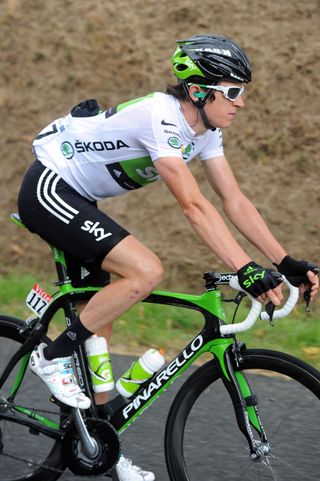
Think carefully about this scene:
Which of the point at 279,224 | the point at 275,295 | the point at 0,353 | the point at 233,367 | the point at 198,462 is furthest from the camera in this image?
the point at 279,224

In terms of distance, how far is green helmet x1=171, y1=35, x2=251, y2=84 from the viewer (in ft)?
12.5

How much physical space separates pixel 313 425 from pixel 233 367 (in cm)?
137

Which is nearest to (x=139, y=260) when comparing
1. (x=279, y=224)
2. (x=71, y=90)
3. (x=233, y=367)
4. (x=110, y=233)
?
(x=110, y=233)

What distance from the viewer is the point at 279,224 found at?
795 cm

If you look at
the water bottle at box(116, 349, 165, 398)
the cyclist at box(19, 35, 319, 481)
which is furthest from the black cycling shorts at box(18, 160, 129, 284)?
the water bottle at box(116, 349, 165, 398)

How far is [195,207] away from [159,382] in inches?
32.8

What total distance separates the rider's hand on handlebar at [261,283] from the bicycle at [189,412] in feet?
0.33

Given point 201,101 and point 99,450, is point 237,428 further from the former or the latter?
point 201,101

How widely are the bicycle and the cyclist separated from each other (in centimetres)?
14

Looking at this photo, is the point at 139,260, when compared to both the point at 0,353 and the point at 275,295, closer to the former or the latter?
the point at 275,295

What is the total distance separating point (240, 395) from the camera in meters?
3.81

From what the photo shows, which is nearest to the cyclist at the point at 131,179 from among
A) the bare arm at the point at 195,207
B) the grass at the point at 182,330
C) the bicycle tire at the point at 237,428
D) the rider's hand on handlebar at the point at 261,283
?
the bare arm at the point at 195,207

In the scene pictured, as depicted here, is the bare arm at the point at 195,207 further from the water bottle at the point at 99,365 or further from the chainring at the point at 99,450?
the chainring at the point at 99,450

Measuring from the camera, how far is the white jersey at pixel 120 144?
12.6ft
